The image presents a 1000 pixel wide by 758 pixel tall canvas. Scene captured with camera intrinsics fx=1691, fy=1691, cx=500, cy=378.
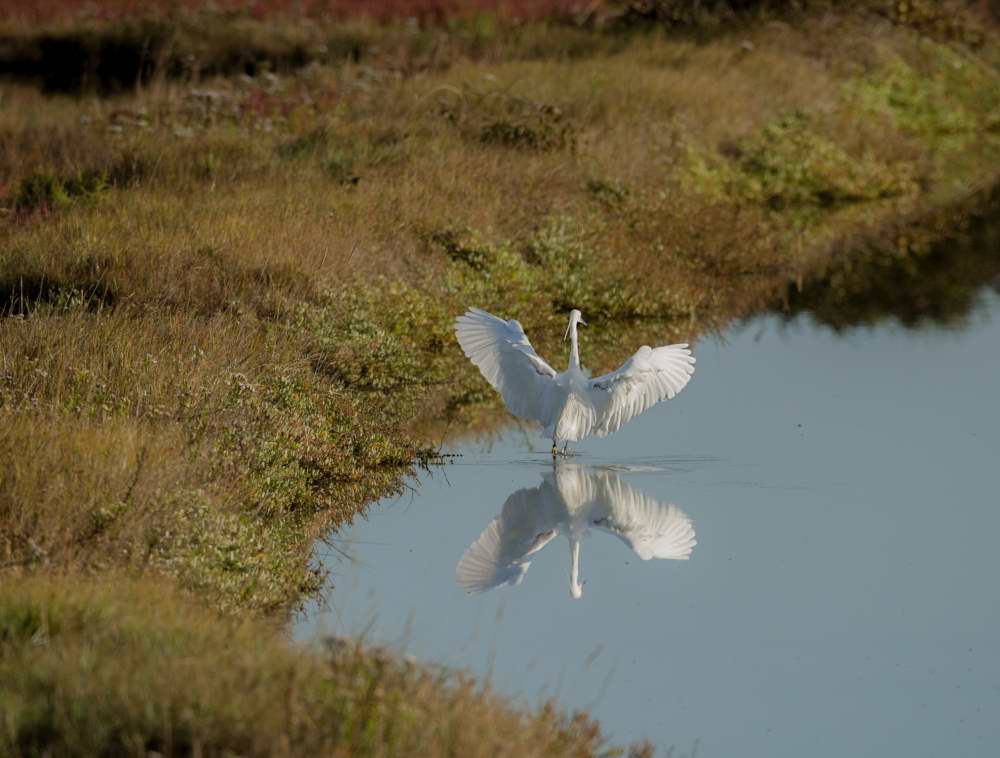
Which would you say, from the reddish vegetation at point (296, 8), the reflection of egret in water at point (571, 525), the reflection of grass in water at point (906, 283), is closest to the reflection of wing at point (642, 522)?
the reflection of egret in water at point (571, 525)

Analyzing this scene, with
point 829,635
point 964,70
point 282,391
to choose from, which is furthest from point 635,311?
point 964,70

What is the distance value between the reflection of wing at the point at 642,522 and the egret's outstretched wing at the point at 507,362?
0.68m

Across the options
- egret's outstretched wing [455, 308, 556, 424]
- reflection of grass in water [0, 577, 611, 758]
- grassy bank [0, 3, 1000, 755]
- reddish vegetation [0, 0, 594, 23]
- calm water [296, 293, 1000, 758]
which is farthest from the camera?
reddish vegetation [0, 0, 594, 23]

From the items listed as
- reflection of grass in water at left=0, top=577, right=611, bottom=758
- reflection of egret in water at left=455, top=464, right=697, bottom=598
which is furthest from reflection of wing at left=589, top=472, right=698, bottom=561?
reflection of grass in water at left=0, top=577, right=611, bottom=758

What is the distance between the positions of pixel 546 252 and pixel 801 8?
1440cm

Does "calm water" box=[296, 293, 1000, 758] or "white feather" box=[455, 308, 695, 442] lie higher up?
"white feather" box=[455, 308, 695, 442]

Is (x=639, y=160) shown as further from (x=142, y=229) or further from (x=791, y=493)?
(x=791, y=493)

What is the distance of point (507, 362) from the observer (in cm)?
1006

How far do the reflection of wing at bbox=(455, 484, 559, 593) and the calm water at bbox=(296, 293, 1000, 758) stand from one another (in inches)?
1.4

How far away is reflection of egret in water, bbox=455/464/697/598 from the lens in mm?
8258

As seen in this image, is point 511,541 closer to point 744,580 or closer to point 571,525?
point 571,525

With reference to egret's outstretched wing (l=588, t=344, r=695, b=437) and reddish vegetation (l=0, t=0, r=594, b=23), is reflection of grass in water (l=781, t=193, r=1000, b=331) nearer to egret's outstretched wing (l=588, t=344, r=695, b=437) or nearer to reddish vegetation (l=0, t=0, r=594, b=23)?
egret's outstretched wing (l=588, t=344, r=695, b=437)

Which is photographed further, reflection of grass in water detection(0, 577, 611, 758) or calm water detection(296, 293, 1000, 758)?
calm water detection(296, 293, 1000, 758)

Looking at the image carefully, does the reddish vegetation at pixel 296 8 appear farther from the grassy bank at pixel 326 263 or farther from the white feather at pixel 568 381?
the white feather at pixel 568 381
